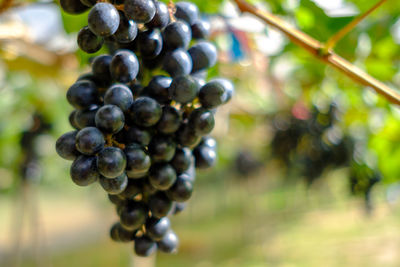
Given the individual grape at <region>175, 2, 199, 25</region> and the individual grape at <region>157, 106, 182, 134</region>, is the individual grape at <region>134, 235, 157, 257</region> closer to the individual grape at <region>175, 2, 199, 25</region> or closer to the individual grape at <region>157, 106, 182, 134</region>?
the individual grape at <region>157, 106, 182, 134</region>

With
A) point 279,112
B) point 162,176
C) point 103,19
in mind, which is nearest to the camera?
point 103,19

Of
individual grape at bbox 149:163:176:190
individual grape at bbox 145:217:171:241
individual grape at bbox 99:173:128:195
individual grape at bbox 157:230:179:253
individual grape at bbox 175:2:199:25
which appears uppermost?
individual grape at bbox 175:2:199:25

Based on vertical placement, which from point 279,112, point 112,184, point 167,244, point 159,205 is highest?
point 112,184

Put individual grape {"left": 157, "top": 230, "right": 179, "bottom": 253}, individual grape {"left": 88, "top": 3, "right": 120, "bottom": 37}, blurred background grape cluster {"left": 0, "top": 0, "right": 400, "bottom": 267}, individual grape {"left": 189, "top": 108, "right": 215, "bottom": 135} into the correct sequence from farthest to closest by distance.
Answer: blurred background grape cluster {"left": 0, "top": 0, "right": 400, "bottom": 267} < individual grape {"left": 157, "top": 230, "right": 179, "bottom": 253} < individual grape {"left": 189, "top": 108, "right": 215, "bottom": 135} < individual grape {"left": 88, "top": 3, "right": 120, "bottom": 37}

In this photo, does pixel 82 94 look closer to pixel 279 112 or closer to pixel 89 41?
pixel 89 41

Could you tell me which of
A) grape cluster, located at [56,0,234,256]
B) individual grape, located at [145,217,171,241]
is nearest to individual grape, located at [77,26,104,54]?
grape cluster, located at [56,0,234,256]

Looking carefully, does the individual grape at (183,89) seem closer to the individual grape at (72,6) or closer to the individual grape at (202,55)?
the individual grape at (202,55)

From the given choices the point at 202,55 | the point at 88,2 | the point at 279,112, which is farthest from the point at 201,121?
the point at 279,112
